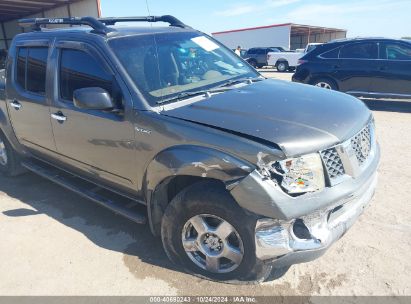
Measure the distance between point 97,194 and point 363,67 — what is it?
7530 millimetres

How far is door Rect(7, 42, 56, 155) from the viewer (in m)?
3.88

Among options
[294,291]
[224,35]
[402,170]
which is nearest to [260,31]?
[224,35]

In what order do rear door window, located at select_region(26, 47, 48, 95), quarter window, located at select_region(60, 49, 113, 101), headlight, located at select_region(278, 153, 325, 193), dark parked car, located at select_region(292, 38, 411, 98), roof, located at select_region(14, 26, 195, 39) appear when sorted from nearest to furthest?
1. headlight, located at select_region(278, 153, 325, 193)
2. quarter window, located at select_region(60, 49, 113, 101)
3. roof, located at select_region(14, 26, 195, 39)
4. rear door window, located at select_region(26, 47, 48, 95)
5. dark parked car, located at select_region(292, 38, 411, 98)

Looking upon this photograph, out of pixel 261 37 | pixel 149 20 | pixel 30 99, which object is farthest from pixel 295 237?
pixel 261 37

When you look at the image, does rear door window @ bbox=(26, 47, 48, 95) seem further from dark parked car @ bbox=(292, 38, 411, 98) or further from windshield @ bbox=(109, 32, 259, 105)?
dark parked car @ bbox=(292, 38, 411, 98)

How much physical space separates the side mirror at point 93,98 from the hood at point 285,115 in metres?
0.49

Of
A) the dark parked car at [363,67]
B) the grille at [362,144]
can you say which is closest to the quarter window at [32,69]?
the grille at [362,144]

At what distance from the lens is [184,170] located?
2.58m

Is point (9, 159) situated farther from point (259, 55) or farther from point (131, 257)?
point (259, 55)

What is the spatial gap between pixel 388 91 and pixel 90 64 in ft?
25.0

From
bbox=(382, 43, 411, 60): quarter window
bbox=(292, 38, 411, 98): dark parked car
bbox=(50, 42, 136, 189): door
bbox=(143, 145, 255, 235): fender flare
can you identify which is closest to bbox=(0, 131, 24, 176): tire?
bbox=(50, 42, 136, 189): door

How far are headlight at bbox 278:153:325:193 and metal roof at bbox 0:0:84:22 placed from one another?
18775 mm

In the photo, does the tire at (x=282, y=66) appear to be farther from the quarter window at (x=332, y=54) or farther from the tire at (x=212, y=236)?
the tire at (x=212, y=236)

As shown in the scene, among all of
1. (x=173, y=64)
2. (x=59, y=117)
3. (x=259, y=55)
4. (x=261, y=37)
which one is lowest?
(x=259, y=55)
